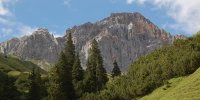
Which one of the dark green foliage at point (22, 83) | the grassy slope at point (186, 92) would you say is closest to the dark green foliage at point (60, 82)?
the grassy slope at point (186, 92)

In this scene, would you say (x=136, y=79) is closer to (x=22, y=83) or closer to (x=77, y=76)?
(x=77, y=76)

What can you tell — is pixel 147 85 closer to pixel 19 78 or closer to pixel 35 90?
pixel 35 90

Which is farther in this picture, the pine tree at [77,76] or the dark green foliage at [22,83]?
the dark green foliage at [22,83]

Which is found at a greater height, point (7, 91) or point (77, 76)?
point (77, 76)

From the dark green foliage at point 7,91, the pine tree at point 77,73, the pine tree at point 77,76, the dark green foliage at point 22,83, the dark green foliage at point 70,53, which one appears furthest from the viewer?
the dark green foliage at point 22,83

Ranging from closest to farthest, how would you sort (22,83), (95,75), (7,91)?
(95,75) < (7,91) < (22,83)

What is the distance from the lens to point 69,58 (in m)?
138

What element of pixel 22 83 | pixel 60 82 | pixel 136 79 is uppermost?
pixel 22 83

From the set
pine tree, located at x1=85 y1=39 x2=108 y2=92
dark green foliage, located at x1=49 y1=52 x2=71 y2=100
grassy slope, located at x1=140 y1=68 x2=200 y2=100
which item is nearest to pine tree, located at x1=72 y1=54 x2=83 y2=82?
pine tree, located at x1=85 y1=39 x2=108 y2=92

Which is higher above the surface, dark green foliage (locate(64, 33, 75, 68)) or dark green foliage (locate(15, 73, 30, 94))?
dark green foliage (locate(64, 33, 75, 68))

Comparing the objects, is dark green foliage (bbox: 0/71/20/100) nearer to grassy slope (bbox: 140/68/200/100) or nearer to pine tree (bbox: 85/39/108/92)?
pine tree (bbox: 85/39/108/92)

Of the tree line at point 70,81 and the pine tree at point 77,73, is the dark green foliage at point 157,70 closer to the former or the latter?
the tree line at point 70,81

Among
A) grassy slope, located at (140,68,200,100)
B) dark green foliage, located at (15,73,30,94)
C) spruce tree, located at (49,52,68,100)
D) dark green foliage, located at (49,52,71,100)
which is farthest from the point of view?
dark green foliage, located at (15,73,30,94)

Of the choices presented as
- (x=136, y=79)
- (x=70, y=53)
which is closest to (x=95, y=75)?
(x=70, y=53)
